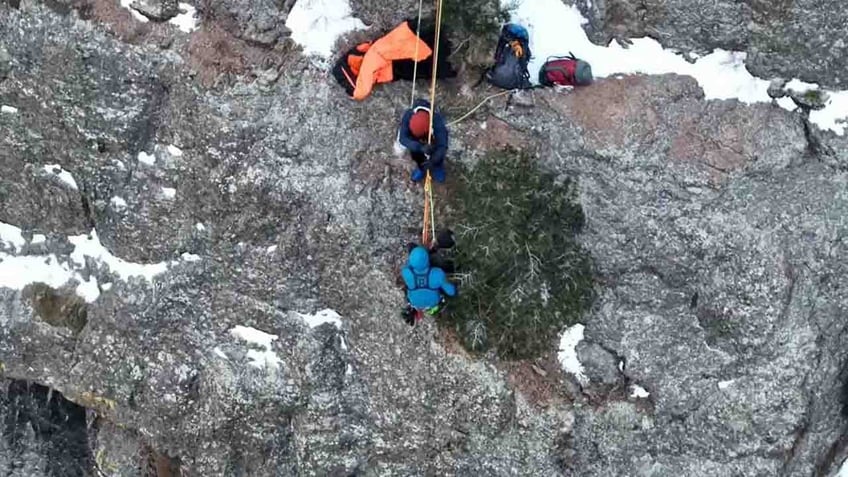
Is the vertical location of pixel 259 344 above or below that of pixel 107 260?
below

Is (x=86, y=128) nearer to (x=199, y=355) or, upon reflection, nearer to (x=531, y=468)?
(x=199, y=355)

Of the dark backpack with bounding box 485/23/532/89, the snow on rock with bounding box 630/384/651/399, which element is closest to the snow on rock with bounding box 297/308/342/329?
the dark backpack with bounding box 485/23/532/89

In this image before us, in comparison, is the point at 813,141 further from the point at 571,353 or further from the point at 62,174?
the point at 62,174

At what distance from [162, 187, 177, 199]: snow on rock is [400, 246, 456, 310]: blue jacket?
13.9ft

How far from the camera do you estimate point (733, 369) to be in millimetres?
11828

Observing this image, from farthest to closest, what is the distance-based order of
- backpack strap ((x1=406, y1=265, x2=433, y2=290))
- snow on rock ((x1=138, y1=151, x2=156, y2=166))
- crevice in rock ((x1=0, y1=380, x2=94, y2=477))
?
crevice in rock ((x1=0, y1=380, x2=94, y2=477)) → snow on rock ((x1=138, y1=151, x2=156, y2=166)) → backpack strap ((x1=406, y1=265, x2=433, y2=290))

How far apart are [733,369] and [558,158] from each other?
4.37 m

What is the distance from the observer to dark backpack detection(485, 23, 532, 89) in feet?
36.6

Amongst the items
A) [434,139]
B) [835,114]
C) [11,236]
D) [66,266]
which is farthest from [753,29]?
[11,236]

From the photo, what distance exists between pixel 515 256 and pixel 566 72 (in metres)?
2.85

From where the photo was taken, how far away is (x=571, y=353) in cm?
1223

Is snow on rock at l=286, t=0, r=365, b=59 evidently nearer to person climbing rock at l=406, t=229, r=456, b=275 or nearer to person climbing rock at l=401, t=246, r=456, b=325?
person climbing rock at l=406, t=229, r=456, b=275

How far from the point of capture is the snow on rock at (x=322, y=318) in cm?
1283

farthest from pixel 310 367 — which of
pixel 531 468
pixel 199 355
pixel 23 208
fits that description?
pixel 23 208
